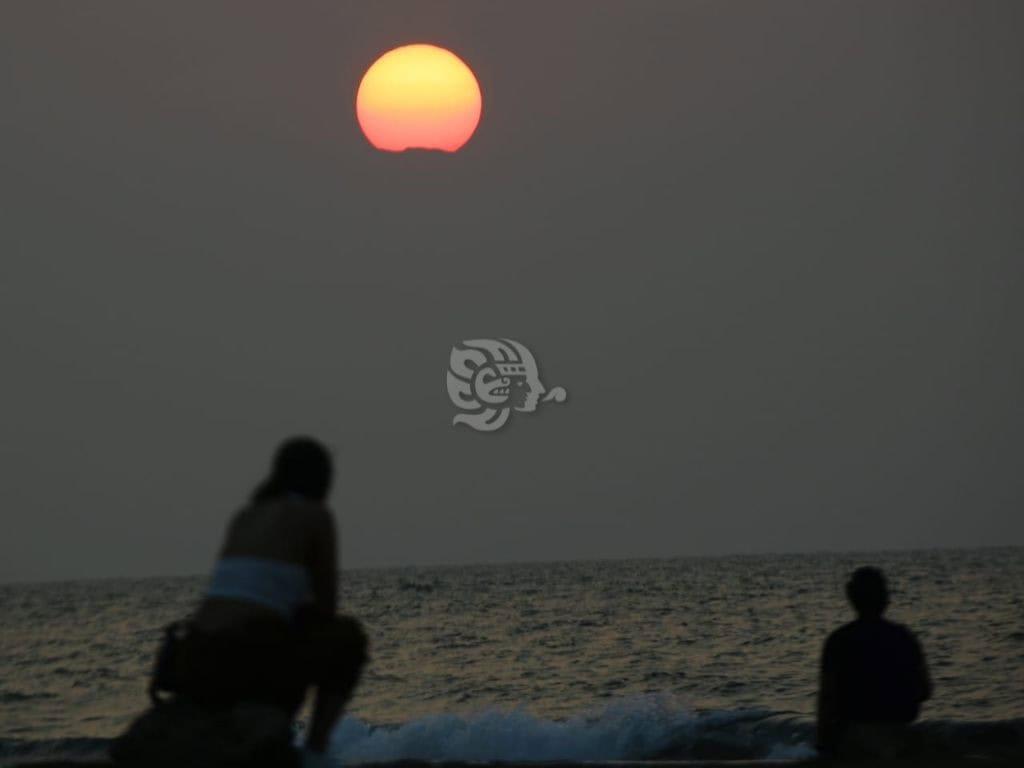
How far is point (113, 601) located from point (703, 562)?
55.6 m

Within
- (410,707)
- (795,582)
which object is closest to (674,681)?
(410,707)

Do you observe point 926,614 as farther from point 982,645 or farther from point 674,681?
point 674,681

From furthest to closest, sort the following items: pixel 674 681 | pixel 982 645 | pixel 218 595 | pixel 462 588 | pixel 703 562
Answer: pixel 703 562 → pixel 462 588 → pixel 982 645 → pixel 674 681 → pixel 218 595

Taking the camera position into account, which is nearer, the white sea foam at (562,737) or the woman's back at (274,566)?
the woman's back at (274,566)

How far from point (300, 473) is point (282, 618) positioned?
21.6 inches

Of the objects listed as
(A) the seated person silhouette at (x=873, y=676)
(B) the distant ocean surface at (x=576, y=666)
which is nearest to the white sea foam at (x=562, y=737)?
(B) the distant ocean surface at (x=576, y=666)

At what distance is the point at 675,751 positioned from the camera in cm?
2083

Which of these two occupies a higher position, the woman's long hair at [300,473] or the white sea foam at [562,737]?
the woman's long hair at [300,473]

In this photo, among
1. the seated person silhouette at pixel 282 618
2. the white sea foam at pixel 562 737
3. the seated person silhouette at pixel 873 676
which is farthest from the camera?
the white sea foam at pixel 562 737

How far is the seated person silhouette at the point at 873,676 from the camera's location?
7965mm

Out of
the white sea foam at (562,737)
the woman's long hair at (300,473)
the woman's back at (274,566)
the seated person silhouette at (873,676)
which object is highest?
the woman's long hair at (300,473)

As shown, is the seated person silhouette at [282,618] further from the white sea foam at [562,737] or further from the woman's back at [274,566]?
the white sea foam at [562,737]

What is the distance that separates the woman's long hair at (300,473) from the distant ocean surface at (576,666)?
47.6 feet

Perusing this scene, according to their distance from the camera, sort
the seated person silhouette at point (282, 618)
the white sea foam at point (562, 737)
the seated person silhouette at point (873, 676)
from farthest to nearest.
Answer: the white sea foam at point (562, 737) < the seated person silhouette at point (873, 676) < the seated person silhouette at point (282, 618)
